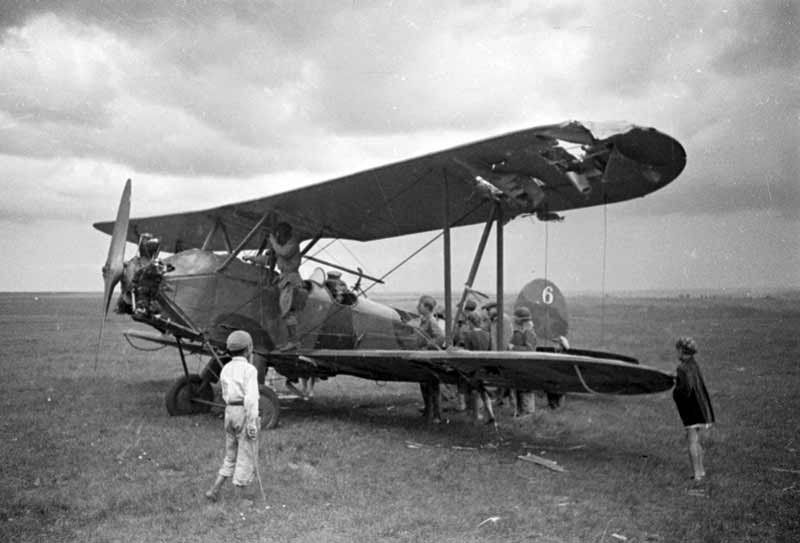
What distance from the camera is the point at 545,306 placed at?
10938mm

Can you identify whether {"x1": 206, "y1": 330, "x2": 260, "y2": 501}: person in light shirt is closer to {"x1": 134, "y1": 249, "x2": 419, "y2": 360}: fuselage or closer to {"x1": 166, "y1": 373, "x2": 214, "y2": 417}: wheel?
{"x1": 134, "y1": 249, "x2": 419, "y2": 360}: fuselage

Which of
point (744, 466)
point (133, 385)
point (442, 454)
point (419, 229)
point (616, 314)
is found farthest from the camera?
point (616, 314)

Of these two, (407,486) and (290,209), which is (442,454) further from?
(290,209)

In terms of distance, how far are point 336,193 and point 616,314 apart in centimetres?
2788

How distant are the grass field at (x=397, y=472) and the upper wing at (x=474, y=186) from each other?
2718 millimetres

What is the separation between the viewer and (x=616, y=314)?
32156mm

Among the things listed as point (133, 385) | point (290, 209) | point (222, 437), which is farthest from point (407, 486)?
point (133, 385)

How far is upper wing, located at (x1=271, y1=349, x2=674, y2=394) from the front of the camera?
5559 mm

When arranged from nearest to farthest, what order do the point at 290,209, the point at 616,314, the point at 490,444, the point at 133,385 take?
the point at 490,444, the point at 290,209, the point at 133,385, the point at 616,314

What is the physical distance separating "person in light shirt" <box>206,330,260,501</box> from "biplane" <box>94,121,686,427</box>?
247 cm

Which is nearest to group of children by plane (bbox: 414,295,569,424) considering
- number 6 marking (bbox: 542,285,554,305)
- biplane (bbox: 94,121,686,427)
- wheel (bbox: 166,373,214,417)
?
biplane (bbox: 94,121,686,427)

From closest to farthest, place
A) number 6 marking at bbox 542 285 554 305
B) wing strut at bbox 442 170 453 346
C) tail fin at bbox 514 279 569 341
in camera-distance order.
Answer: wing strut at bbox 442 170 453 346, tail fin at bbox 514 279 569 341, number 6 marking at bbox 542 285 554 305

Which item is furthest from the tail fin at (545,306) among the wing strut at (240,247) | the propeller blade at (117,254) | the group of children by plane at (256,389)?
the propeller blade at (117,254)

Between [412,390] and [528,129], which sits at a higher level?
[528,129]
